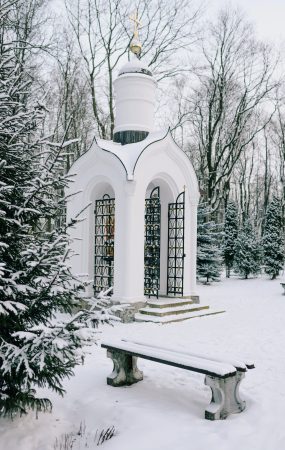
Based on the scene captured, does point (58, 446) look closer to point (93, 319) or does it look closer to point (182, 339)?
point (93, 319)

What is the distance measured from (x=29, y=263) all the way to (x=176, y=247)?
7673 millimetres

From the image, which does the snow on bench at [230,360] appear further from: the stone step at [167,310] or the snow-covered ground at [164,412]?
the stone step at [167,310]

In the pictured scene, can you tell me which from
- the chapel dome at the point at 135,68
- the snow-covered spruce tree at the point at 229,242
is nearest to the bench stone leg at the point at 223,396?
the chapel dome at the point at 135,68

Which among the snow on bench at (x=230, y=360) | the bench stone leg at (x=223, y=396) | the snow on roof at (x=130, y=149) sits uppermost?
the snow on roof at (x=130, y=149)

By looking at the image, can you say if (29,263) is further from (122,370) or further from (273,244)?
(273,244)

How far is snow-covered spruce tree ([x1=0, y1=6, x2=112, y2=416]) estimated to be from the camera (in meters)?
3.59

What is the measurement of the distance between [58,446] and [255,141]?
30477mm

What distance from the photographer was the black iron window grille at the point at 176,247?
36.1 ft

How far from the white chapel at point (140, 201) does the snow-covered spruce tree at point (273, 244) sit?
9.99 metres

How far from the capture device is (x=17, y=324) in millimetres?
3801

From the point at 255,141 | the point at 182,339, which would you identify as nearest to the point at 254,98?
the point at 255,141

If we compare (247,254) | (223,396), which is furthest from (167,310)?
(247,254)

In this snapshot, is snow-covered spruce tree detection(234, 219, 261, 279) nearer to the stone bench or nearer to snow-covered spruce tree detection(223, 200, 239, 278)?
snow-covered spruce tree detection(223, 200, 239, 278)

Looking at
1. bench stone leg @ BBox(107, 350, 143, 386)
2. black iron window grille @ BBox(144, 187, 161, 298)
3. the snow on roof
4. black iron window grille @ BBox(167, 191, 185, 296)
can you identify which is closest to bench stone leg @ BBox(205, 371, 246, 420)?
bench stone leg @ BBox(107, 350, 143, 386)
